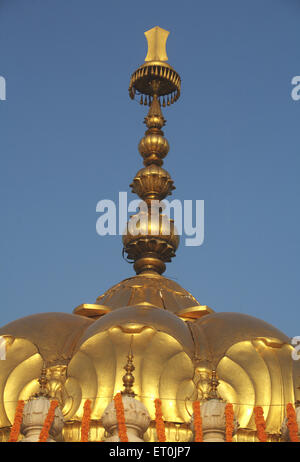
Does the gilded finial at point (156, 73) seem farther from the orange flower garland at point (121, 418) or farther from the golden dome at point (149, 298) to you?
the orange flower garland at point (121, 418)

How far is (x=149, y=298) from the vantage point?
65.7 ft

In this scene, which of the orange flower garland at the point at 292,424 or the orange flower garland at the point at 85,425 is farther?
the orange flower garland at the point at 292,424

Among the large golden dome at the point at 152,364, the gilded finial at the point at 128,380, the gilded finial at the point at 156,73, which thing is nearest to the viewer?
the gilded finial at the point at 128,380

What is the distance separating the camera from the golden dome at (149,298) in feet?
63.8

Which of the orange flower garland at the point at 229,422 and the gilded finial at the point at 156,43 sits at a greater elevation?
the gilded finial at the point at 156,43

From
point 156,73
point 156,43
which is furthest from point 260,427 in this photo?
point 156,43

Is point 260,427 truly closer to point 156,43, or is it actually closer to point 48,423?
point 48,423

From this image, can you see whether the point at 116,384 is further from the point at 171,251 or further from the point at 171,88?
the point at 171,88

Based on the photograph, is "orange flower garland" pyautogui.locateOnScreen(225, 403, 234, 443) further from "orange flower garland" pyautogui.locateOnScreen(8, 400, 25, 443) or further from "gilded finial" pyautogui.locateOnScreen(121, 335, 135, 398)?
"orange flower garland" pyautogui.locateOnScreen(8, 400, 25, 443)

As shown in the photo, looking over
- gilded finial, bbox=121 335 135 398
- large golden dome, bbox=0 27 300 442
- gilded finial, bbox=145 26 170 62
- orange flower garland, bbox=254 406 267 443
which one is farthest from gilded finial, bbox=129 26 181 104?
orange flower garland, bbox=254 406 267 443

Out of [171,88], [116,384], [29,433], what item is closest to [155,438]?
[116,384]

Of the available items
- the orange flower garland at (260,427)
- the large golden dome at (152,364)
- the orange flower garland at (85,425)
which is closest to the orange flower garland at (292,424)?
the orange flower garland at (260,427)

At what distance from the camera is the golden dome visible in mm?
19438
